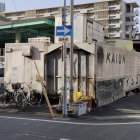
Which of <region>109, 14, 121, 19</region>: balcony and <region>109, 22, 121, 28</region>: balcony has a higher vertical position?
<region>109, 14, 121, 19</region>: balcony

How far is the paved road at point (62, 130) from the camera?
32.7ft

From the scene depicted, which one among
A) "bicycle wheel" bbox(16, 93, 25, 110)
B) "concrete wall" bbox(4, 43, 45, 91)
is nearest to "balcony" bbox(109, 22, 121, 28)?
"concrete wall" bbox(4, 43, 45, 91)

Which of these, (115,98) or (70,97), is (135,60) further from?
(70,97)

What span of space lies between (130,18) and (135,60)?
9061cm

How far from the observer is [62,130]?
11016mm

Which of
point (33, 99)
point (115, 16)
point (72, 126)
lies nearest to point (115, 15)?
point (115, 16)

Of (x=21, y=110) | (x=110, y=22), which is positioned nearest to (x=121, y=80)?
(x=21, y=110)

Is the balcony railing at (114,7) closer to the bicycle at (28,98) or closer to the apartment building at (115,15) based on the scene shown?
the apartment building at (115,15)

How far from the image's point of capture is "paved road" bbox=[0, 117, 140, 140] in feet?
32.7

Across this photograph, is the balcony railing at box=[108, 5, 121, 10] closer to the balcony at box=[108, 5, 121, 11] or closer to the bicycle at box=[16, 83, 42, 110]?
the balcony at box=[108, 5, 121, 11]

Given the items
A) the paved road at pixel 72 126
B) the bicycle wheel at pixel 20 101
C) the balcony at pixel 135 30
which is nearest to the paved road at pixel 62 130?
the paved road at pixel 72 126

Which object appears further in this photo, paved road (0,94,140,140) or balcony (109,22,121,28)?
Answer: balcony (109,22,121,28)

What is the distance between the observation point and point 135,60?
26047 millimetres

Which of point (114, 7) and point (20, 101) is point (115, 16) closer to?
point (114, 7)
